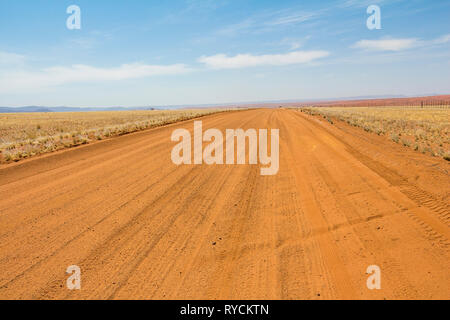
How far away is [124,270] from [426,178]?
21.0 feet

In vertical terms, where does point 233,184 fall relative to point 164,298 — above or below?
above

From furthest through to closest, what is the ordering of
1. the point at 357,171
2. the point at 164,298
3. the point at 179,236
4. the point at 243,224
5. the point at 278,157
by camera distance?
the point at 278,157, the point at 357,171, the point at 243,224, the point at 179,236, the point at 164,298

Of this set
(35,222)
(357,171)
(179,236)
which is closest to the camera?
(179,236)

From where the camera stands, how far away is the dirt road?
9.10ft

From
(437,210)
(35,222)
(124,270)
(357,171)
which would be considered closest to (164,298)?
(124,270)

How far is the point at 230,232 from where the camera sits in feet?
12.5

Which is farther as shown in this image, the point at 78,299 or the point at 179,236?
the point at 179,236

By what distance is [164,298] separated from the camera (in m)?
2.63

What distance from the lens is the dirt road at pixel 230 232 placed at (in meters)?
2.77

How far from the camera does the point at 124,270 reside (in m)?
3.07

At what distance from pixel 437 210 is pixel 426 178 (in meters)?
1.80
